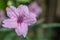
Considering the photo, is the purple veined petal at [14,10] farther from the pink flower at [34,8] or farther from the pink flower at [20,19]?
the pink flower at [34,8]

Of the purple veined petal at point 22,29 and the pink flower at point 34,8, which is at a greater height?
the purple veined petal at point 22,29

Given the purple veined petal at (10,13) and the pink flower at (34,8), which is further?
the pink flower at (34,8)

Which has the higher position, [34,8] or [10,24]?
[10,24]

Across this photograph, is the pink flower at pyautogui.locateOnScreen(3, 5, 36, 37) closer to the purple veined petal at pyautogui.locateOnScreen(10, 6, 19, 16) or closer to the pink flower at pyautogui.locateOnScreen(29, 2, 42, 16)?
the purple veined petal at pyautogui.locateOnScreen(10, 6, 19, 16)

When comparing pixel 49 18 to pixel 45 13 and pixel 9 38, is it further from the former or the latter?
pixel 9 38

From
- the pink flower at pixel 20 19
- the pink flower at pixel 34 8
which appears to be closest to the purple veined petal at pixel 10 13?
the pink flower at pixel 20 19

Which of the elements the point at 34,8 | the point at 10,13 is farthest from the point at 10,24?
the point at 34,8

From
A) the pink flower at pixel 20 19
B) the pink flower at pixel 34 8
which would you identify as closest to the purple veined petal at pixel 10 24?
the pink flower at pixel 20 19

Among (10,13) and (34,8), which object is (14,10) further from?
(34,8)

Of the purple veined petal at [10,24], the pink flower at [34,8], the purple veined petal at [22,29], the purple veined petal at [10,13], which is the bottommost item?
the pink flower at [34,8]
